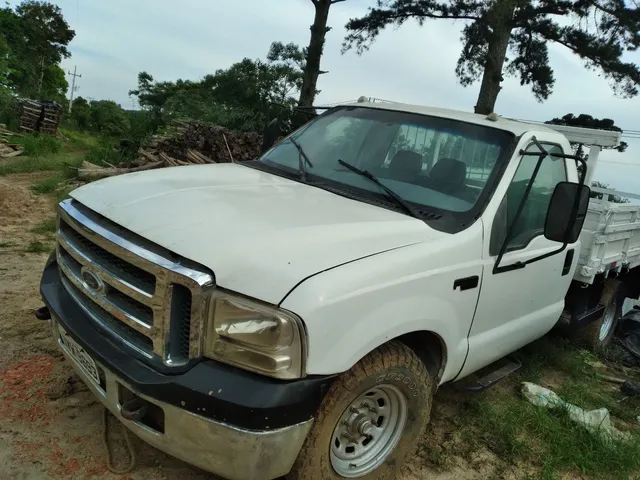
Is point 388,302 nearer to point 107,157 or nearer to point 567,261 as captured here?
point 567,261

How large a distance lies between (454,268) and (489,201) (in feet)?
1.75

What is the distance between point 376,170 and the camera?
10.9ft

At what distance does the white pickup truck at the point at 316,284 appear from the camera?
203cm

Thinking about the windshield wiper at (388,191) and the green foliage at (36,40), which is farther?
the green foliage at (36,40)

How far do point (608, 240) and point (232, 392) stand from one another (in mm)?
3853

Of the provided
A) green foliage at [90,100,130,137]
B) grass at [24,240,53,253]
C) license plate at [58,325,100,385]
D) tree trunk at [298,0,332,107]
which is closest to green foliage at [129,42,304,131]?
green foliage at [90,100,130,137]

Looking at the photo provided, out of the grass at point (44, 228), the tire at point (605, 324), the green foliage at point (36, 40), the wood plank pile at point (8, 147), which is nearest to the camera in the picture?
the tire at point (605, 324)

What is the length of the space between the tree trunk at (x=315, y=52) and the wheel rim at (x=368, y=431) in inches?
459

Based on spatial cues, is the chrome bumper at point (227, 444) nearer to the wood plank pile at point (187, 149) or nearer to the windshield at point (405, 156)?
the windshield at point (405, 156)

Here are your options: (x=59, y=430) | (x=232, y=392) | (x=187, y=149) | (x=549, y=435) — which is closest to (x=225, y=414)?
(x=232, y=392)

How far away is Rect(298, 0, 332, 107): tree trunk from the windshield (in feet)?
33.1

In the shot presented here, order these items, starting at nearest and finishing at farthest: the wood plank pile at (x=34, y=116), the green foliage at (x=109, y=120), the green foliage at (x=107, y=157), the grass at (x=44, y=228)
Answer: the grass at (x=44, y=228)
the green foliage at (x=107, y=157)
the green foliage at (x=109, y=120)
the wood plank pile at (x=34, y=116)

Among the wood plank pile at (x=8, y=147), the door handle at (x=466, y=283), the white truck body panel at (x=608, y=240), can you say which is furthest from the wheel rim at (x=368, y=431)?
the wood plank pile at (x=8, y=147)

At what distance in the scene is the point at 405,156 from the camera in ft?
11.1
